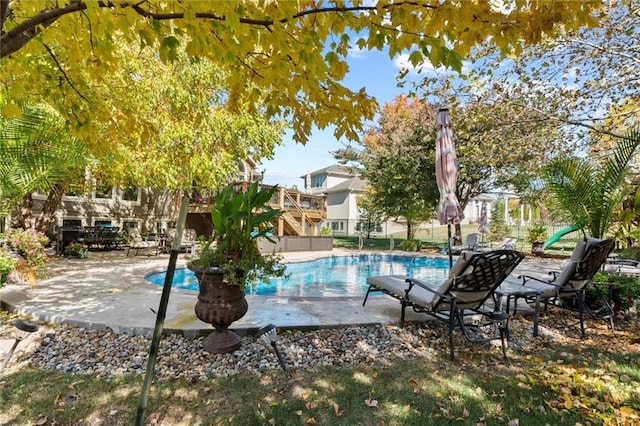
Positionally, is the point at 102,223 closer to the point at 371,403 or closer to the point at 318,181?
the point at 371,403

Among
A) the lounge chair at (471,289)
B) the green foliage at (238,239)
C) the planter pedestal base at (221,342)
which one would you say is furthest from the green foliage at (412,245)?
the planter pedestal base at (221,342)

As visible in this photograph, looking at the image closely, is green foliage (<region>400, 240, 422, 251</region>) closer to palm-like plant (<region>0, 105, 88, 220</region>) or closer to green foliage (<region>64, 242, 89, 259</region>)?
green foliage (<region>64, 242, 89, 259</region>)

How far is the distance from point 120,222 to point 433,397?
17014 millimetres

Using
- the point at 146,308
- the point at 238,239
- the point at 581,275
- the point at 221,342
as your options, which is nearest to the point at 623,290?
the point at 581,275

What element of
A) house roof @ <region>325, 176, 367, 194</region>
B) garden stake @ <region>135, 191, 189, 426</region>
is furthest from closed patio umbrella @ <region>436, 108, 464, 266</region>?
house roof @ <region>325, 176, 367, 194</region>

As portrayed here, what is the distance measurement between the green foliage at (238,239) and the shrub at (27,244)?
5.47 m

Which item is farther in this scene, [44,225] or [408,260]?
[408,260]

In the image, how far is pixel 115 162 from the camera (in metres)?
9.25

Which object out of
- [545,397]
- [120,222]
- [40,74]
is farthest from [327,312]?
[120,222]

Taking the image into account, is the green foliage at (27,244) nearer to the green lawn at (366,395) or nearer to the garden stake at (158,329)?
the green lawn at (366,395)

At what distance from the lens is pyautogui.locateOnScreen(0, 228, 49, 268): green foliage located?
6.49m

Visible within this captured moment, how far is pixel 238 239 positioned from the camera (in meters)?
3.45

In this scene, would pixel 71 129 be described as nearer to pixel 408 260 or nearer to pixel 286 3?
pixel 286 3

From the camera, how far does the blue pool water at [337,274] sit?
27.7 ft
